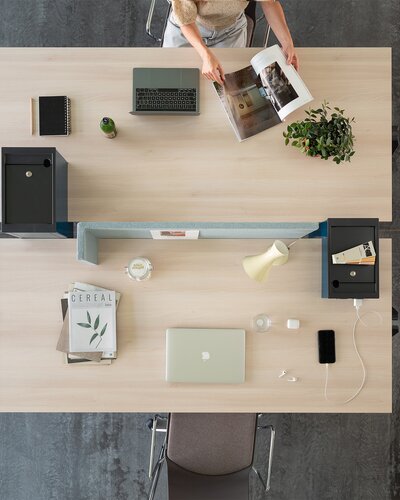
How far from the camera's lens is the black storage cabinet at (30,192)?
1.58 meters

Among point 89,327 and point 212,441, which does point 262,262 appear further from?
point 212,441

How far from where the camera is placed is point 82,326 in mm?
1713

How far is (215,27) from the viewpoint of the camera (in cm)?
195

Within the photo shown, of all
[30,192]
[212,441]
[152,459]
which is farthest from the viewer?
[152,459]

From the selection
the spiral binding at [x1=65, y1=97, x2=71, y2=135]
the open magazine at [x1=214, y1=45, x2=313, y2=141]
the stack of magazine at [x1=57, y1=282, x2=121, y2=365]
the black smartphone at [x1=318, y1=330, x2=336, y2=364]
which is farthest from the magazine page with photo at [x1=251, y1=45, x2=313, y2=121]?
the stack of magazine at [x1=57, y1=282, x2=121, y2=365]

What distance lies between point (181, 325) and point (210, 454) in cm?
62

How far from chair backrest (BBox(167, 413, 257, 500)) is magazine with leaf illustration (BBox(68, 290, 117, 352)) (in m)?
0.50

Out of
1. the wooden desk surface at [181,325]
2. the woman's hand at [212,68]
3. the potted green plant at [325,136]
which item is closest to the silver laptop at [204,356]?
the wooden desk surface at [181,325]

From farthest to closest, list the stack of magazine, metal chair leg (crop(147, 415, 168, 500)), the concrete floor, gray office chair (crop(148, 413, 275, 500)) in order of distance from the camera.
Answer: the concrete floor, metal chair leg (crop(147, 415, 168, 500)), gray office chair (crop(148, 413, 275, 500)), the stack of magazine

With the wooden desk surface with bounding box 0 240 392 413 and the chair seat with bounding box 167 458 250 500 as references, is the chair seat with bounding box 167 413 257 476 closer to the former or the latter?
the chair seat with bounding box 167 458 250 500

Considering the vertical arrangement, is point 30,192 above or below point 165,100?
below

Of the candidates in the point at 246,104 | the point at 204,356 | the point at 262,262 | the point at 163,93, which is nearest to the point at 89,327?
the point at 204,356

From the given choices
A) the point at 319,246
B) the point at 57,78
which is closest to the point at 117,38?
the point at 57,78

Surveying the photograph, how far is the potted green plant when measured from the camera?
162 centimetres
